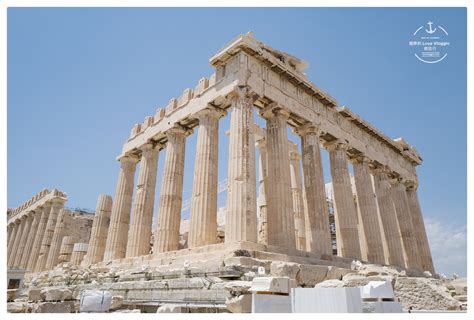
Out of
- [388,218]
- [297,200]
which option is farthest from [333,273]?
[388,218]

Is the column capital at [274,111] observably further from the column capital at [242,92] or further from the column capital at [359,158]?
the column capital at [359,158]

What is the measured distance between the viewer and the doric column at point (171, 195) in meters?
19.0

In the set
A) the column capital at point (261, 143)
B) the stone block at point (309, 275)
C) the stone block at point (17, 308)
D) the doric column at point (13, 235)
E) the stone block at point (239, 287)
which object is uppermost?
the column capital at point (261, 143)

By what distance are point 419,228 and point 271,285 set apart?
28530 mm

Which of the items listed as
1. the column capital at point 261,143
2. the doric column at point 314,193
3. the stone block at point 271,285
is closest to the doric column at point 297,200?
the column capital at point 261,143

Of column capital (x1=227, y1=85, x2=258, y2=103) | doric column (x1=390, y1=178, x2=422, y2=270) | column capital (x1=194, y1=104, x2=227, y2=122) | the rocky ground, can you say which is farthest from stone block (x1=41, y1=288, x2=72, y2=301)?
doric column (x1=390, y1=178, x2=422, y2=270)

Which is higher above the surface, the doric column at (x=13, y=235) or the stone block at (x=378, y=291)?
the doric column at (x=13, y=235)

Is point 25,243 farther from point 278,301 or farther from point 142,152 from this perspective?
point 278,301

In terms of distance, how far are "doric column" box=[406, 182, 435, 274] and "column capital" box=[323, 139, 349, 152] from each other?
→ 11.5 m

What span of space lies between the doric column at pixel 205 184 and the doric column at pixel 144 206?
5.83m

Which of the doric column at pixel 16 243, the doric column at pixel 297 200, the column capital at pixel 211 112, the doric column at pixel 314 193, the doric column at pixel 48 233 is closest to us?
the doric column at pixel 314 193

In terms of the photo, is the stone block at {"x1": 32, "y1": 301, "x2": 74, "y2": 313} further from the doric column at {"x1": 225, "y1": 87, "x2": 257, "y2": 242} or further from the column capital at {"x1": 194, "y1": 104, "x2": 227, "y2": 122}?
the column capital at {"x1": 194, "y1": 104, "x2": 227, "y2": 122}

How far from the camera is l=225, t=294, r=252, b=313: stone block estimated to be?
23.7ft

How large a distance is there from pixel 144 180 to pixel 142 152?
271 cm
